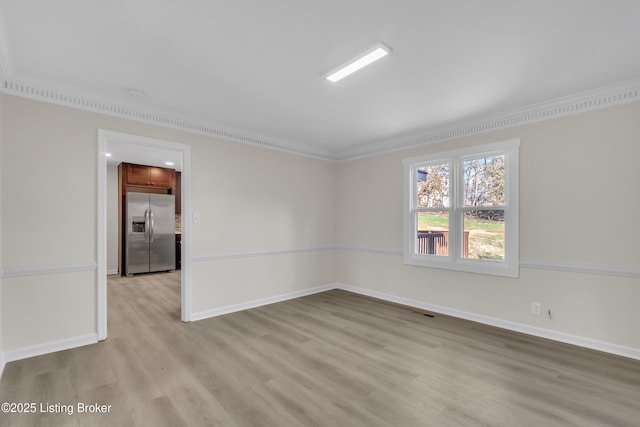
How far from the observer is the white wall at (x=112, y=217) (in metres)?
7.12

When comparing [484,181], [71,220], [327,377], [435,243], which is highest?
[484,181]

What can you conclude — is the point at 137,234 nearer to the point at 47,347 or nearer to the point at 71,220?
the point at 71,220

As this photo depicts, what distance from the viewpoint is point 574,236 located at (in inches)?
126

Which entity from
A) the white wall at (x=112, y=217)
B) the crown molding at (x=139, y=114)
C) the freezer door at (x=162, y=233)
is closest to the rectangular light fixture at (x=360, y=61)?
the crown molding at (x=139, y=114)

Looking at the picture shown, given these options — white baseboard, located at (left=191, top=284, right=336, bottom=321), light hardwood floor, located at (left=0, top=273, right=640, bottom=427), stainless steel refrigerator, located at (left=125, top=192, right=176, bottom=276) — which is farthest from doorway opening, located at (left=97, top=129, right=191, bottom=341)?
stainless steel refrigerator, located at (left=125, top=192, right=176, bottom=276)

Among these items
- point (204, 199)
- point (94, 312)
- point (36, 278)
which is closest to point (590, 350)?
point (204, 199)

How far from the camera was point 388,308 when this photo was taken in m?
4.46

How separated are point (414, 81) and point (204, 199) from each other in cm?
296

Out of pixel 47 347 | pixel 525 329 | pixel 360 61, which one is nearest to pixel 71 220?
pixel 47 347

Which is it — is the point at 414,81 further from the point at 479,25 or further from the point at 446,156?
the point at 446,156

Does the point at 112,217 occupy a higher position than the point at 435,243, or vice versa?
the point at 112,217

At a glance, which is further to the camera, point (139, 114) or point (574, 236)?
point (139, 114)

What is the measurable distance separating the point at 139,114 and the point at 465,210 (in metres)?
4.33

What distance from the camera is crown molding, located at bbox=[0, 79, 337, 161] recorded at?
9.45ft
